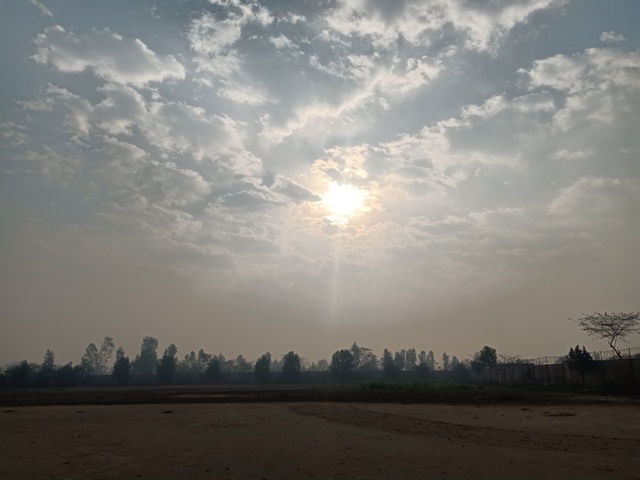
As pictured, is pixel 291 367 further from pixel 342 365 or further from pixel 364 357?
pixel 364 357

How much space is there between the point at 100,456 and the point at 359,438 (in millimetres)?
7428

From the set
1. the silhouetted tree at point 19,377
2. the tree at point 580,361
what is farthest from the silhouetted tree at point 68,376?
the tree at point 580,361

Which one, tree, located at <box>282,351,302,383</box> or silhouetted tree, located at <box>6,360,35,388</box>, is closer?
silhouetted tree, located at <box>6,360,35,388</box>

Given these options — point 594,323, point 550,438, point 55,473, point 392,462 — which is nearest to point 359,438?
point 392,462

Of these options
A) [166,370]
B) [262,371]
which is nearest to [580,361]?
[262,371]

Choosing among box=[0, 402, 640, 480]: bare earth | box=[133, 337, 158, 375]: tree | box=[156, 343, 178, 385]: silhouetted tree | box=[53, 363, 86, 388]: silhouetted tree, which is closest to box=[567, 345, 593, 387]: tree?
box=[0, 402, 640, 480]: bare earth

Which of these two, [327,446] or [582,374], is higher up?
[582,374]

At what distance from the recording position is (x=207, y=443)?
1332 centimetres

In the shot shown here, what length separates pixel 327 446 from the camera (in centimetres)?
1259

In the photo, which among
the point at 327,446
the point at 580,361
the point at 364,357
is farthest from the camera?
the point at 364,357

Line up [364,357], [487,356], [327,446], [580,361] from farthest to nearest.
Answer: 1. [364,357]
2. [487,356]
3. [580,361]
4. [327,446]

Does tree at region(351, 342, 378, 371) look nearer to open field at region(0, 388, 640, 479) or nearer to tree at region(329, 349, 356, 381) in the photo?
tree at region(329, 349, 356, 381)

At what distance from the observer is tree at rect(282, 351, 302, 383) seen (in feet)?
312

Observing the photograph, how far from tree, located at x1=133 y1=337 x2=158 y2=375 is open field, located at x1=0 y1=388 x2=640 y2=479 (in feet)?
512
